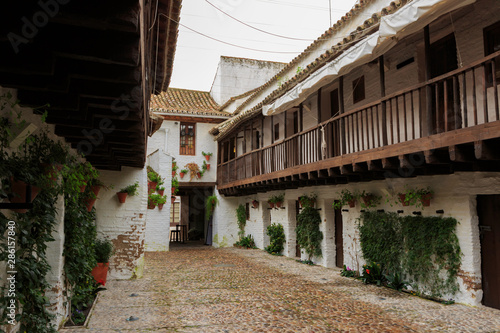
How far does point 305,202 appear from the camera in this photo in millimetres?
11711

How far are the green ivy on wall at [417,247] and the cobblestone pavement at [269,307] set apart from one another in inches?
19.9

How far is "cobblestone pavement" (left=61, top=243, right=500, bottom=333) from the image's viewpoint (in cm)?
549

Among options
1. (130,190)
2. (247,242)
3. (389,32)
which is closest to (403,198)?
(389,32)

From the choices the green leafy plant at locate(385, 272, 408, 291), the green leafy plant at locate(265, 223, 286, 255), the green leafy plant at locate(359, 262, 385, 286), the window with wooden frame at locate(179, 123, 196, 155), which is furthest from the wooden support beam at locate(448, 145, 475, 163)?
the window with wooden frame at locate(179, 123, 196, 155)

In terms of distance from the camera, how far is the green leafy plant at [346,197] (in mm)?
9391

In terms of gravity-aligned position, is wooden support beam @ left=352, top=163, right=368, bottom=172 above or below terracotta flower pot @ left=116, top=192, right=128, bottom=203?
above

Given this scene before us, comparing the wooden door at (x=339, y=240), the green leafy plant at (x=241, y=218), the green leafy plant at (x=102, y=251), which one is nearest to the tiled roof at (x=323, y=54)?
the green leafy plant at (x=241, y=218)

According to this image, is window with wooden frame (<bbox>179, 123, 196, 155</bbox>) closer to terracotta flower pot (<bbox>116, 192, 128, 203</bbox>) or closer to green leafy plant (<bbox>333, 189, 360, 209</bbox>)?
terracotta flower pot (<bbox>116, 192, 128, 203</bbox>)

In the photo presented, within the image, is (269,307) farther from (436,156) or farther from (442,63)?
(442,63)

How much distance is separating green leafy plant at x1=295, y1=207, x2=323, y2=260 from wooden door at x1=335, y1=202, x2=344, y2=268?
491 millimetres

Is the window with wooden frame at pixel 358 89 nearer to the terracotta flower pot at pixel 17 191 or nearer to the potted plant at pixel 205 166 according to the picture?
the terracotta flower pot at pixel 17 191

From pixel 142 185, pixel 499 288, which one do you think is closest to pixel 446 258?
pixel 499 288

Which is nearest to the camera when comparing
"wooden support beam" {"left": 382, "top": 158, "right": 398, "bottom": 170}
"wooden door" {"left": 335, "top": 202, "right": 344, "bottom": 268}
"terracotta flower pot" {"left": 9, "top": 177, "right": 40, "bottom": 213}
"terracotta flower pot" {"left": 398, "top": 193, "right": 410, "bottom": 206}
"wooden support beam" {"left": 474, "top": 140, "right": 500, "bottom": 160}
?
"terracotta flower pot" {"left": 9, "top": 177, "right": 40, "bottom": 213}

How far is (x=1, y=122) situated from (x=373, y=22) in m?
6.88
